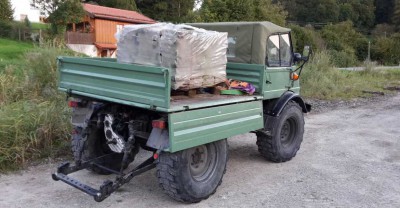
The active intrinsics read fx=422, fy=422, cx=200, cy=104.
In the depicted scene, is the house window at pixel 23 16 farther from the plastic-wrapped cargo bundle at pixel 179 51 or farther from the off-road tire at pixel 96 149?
the plastic-wrapped cargo bundle at pixel 179 51

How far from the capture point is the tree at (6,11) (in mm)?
34406

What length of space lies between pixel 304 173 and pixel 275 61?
5.52 feet

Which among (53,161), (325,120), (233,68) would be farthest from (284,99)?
(325,120)

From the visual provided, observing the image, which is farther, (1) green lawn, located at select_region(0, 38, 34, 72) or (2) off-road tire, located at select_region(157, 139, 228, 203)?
(1) green lawn, located at select_region(0, 38, 34, 72)

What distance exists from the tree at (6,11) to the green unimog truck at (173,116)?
3306 cm

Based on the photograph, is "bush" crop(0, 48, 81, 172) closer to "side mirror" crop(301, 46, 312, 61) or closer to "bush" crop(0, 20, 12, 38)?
"side mirror" crop(301, 46, 312, 61)

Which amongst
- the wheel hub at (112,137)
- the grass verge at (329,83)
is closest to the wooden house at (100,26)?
the grass verge at (329,83)

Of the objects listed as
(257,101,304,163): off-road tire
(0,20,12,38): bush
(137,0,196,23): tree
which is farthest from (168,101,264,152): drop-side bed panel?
(137,0,196,23): tree

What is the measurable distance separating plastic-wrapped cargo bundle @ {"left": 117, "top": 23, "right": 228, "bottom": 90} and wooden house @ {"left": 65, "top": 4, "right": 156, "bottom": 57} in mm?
26777

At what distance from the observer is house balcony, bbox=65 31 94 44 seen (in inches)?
1172

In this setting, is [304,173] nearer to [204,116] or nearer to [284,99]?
[284,99]

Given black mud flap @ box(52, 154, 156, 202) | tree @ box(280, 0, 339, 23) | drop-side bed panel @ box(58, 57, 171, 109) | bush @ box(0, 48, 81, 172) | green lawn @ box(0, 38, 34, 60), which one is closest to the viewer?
drop-side bed panel @ box(58, 57, 171, 109)

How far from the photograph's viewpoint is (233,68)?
19.9 feet

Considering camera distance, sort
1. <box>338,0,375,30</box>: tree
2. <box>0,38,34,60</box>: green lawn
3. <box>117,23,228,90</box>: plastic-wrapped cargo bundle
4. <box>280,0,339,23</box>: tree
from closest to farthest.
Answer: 1. <box>117,23,228,90</box>: plastic-wrapped cargo bundle
2. <box>0,38,34,60</box>: green lawn
3. <box>280,0,339,23</box>: tree
4. <box>338,0,375,30</box>: tree
